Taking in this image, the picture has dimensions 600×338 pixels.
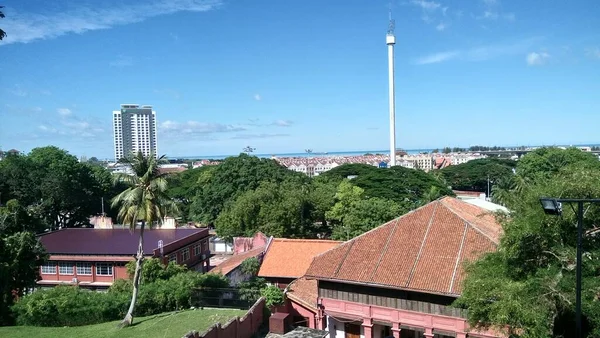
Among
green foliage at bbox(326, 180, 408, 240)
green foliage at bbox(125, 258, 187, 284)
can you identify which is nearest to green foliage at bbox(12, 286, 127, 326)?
green foliage at bbox(125, 258, 187, 284)

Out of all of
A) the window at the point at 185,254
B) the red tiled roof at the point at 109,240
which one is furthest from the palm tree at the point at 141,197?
the window at the point at 185,254

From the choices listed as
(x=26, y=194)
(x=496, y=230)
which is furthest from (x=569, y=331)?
(x=26, y=194)

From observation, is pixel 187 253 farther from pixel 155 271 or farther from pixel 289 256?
pixel 155 271

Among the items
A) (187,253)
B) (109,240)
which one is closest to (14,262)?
(109,240)

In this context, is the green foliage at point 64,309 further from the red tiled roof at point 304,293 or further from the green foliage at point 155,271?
the red tiled roof at point 304,293

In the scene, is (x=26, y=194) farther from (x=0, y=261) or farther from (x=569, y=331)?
(x=569, y=331)

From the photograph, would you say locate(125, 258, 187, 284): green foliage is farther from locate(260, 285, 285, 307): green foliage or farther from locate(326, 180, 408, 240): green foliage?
locate(326, 180, 408, 240): green foliage
